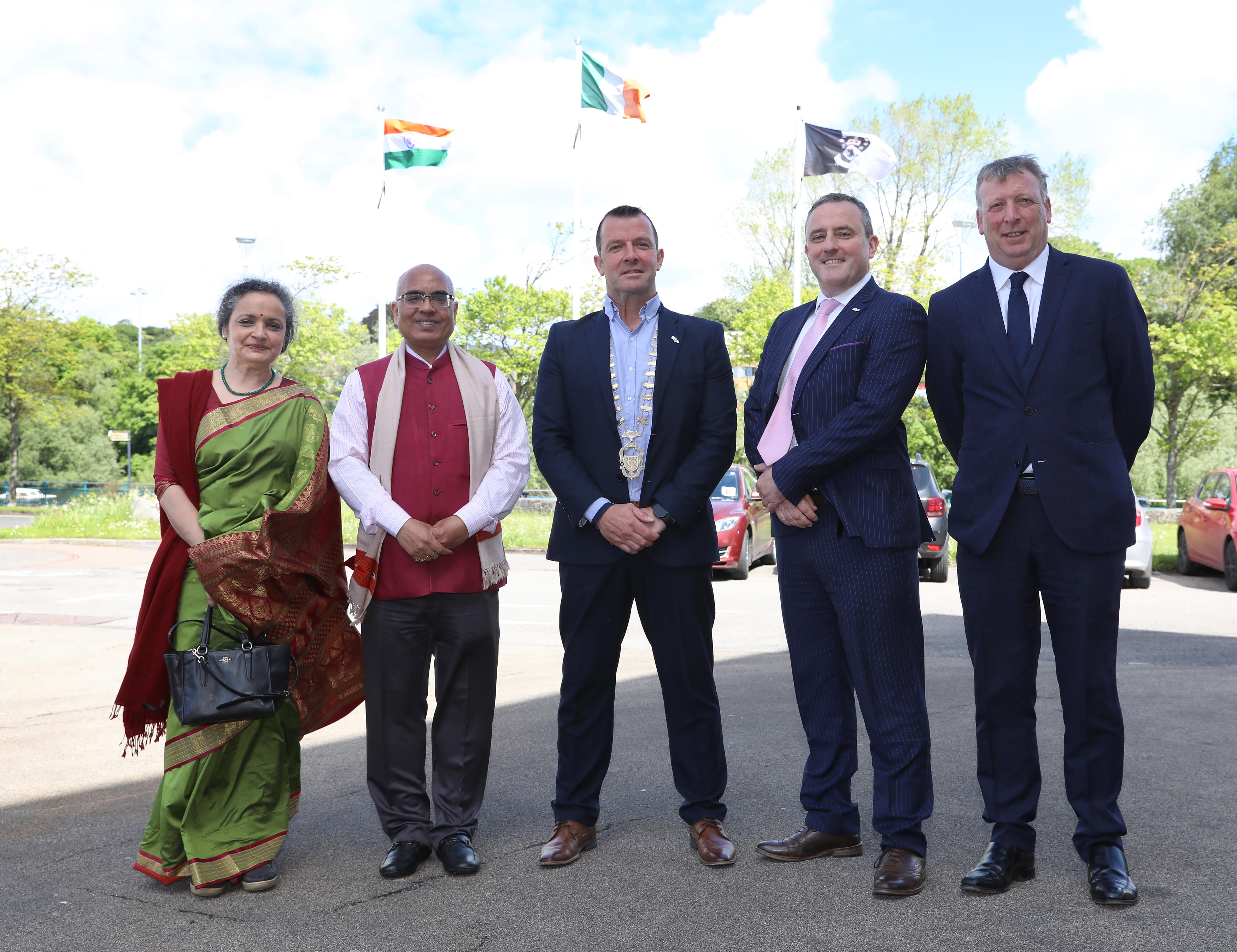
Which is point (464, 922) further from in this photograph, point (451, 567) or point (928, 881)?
point (928, 881)

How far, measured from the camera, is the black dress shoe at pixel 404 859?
3590mm

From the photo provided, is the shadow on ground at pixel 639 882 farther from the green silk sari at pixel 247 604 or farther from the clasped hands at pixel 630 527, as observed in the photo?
the clasped hands at pixel 630 527

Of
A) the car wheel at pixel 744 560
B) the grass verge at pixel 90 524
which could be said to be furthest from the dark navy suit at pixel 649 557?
the grass verge at pixel 90 524

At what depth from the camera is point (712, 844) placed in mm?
3672

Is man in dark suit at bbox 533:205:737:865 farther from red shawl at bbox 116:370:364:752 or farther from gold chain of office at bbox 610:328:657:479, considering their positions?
red shawl at bbox 116:370:364:752

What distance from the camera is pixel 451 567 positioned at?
12.6 feet

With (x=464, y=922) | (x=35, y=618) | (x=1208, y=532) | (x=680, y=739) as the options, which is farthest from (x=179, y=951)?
(x=1208, y=532)

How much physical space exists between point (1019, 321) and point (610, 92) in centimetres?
2036

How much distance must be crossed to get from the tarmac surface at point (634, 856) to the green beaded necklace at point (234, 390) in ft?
5.69

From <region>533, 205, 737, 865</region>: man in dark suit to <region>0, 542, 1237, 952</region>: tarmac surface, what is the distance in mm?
382

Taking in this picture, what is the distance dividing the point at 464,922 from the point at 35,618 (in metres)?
9.13

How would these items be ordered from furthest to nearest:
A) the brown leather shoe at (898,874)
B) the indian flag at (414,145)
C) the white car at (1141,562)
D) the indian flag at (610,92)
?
the indian flag at (414,145), the indian flag at (610,92), the white car at (1141,562), the brown leather shoe at (898,874)

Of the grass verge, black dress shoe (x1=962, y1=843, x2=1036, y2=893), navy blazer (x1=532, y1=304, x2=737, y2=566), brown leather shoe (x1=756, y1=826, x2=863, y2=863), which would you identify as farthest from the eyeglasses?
the grass verge

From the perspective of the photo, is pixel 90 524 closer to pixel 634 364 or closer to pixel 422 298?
pixel 422 298
